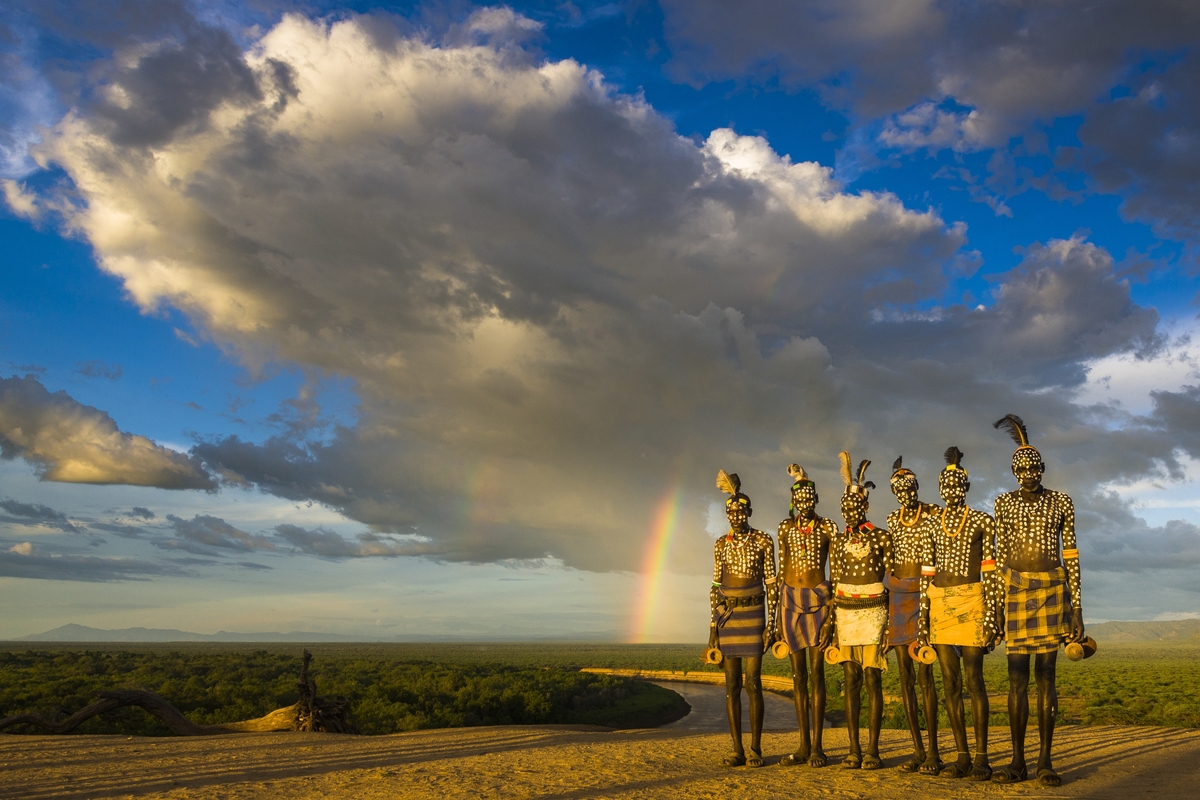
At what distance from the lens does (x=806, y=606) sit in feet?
31.6

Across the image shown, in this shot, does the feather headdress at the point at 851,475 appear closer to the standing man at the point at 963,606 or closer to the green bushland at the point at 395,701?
the standing man at the point at 963,606

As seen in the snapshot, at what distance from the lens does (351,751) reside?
11.2 meters

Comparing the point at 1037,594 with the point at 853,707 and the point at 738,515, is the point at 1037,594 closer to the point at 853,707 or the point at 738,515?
the point at 853,707

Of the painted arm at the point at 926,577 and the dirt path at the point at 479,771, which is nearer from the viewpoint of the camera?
the dirt path at the point at 479,771

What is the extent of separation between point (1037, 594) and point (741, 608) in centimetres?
334

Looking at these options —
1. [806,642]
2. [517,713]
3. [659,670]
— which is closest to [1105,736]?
[806,642]

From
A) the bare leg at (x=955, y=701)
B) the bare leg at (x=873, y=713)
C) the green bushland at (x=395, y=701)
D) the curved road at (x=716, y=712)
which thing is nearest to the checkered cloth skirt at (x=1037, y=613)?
the bare leg at (x=955, y=701)

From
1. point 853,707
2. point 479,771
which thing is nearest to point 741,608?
point 853,707

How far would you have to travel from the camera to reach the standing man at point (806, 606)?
9461 millimetres

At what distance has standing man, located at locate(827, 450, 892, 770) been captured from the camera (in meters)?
9.27

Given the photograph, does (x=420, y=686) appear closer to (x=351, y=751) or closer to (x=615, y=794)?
(x=351, y=751)

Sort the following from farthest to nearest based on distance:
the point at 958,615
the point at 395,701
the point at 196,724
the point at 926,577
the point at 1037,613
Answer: the point at 395,701, the point at 196,724, the point at 926,577, the point at 958,615, the point at 1037,613

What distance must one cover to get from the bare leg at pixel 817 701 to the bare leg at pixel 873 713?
0.52 m

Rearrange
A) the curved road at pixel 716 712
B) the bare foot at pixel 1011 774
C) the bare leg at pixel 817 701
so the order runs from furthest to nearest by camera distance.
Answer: the curved road at pixel 716 712 → the bare leg at pixel 817 701 → the bare foot at pixel 1011 774
